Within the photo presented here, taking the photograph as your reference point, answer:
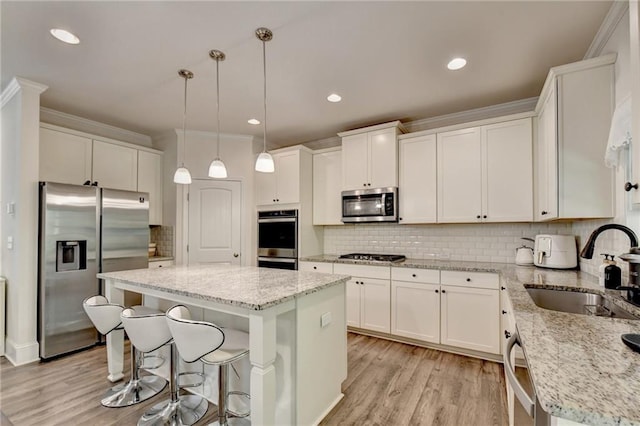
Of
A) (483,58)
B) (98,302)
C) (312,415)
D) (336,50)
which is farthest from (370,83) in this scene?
(98,302)

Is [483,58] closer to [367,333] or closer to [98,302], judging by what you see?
[367,333]

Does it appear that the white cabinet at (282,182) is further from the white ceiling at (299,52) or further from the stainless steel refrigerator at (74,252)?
the stainless steel refrigerator at (74,252)

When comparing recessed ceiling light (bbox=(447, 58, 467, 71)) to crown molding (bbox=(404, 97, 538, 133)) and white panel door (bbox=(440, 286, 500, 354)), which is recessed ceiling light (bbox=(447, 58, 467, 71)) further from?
white panel door (bbox=(440, 286, 500, 354))

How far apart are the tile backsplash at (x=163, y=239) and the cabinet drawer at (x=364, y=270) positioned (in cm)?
242

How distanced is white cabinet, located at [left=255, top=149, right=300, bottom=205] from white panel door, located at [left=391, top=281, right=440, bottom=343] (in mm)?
1806

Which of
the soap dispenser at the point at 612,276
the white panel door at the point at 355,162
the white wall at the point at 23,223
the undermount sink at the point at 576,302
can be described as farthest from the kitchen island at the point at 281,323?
the white panel door at the point at 355,162

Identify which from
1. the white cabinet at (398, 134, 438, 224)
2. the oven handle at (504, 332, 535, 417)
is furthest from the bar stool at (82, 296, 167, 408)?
the white cabinet at (398, 134, 438, 224)

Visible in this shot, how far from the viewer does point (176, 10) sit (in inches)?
73.0

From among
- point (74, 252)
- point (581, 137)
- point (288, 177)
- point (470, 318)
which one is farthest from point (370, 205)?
point (74, 252)

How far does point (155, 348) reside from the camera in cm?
191

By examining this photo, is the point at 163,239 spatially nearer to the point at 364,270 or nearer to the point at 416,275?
the point at 364,270

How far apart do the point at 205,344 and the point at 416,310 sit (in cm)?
231

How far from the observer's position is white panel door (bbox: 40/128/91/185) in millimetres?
3254

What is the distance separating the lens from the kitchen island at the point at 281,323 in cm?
154
